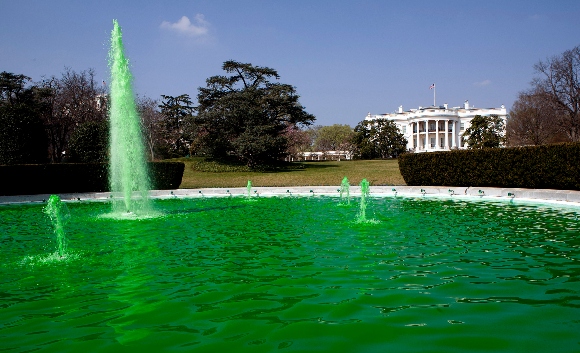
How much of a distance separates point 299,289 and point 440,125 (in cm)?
9198

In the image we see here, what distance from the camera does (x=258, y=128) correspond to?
3956 cm

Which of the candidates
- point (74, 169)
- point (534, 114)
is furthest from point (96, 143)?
point (534, 114)

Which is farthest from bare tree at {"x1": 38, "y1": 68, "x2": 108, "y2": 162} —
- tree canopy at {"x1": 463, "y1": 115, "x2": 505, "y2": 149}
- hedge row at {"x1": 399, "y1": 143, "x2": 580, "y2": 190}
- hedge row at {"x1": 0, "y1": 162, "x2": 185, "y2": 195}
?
tree canopy at {"x1": 463, "y1": 115, "x2": 505, "y2": 149}

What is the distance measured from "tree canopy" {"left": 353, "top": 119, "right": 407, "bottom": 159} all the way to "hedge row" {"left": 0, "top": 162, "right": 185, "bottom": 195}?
47.6 meters

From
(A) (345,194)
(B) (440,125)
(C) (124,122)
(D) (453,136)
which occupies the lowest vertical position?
(A) (345,194)

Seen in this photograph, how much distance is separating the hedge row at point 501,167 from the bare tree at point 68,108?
30.3m

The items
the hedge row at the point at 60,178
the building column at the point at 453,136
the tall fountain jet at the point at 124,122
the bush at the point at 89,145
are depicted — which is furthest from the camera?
the building column at the point at 453,136

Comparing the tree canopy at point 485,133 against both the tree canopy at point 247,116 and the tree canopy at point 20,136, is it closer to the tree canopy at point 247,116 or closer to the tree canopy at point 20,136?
the tree canopy at point 247,116

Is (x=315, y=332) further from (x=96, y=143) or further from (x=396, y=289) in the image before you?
(x=96, y=143)

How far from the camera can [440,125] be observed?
9044cm

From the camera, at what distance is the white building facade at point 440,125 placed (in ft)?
289

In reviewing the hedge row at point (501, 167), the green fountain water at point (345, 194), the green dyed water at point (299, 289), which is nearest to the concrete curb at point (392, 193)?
the green fountain water at point (345, 194)

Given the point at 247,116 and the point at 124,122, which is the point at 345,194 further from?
the point at 247,116

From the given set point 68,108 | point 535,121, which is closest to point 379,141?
point 535,121
